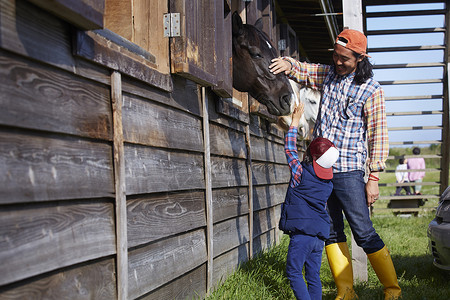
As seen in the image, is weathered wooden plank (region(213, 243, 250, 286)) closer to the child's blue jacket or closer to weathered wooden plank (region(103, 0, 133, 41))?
the child's blue jacket

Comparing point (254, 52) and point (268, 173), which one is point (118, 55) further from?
point (268, 173)

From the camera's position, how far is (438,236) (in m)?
4.42

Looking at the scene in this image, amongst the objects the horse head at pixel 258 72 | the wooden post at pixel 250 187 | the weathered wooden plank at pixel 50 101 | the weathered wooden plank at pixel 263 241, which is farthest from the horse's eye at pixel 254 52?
the weathered wooden plank at pixel 50 101

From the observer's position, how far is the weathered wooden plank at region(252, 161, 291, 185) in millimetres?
6047

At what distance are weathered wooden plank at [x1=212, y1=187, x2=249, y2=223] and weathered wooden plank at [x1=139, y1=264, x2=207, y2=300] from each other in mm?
556

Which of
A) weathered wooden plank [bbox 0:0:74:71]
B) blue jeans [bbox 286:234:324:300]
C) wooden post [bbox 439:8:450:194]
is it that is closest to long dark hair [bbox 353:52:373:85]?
blue jeans [bbox 286:234:324:300]

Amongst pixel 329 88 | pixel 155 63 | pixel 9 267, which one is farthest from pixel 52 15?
pixel 329 88

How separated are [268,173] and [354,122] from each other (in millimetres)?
2811

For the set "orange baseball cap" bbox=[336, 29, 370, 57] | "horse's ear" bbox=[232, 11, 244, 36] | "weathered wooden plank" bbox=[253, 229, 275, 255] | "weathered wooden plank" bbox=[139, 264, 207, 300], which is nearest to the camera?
"weathered wooden plank" bbox=[139, 264, 207, 300]

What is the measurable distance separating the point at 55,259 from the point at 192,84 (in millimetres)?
2156

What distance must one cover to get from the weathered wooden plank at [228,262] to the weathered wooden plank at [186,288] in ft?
1.03

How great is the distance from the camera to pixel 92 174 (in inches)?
90.7

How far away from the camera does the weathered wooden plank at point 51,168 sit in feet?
5.77

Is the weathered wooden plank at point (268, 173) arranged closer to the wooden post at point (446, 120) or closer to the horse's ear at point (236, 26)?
the horse's ear at point (236, 26)
